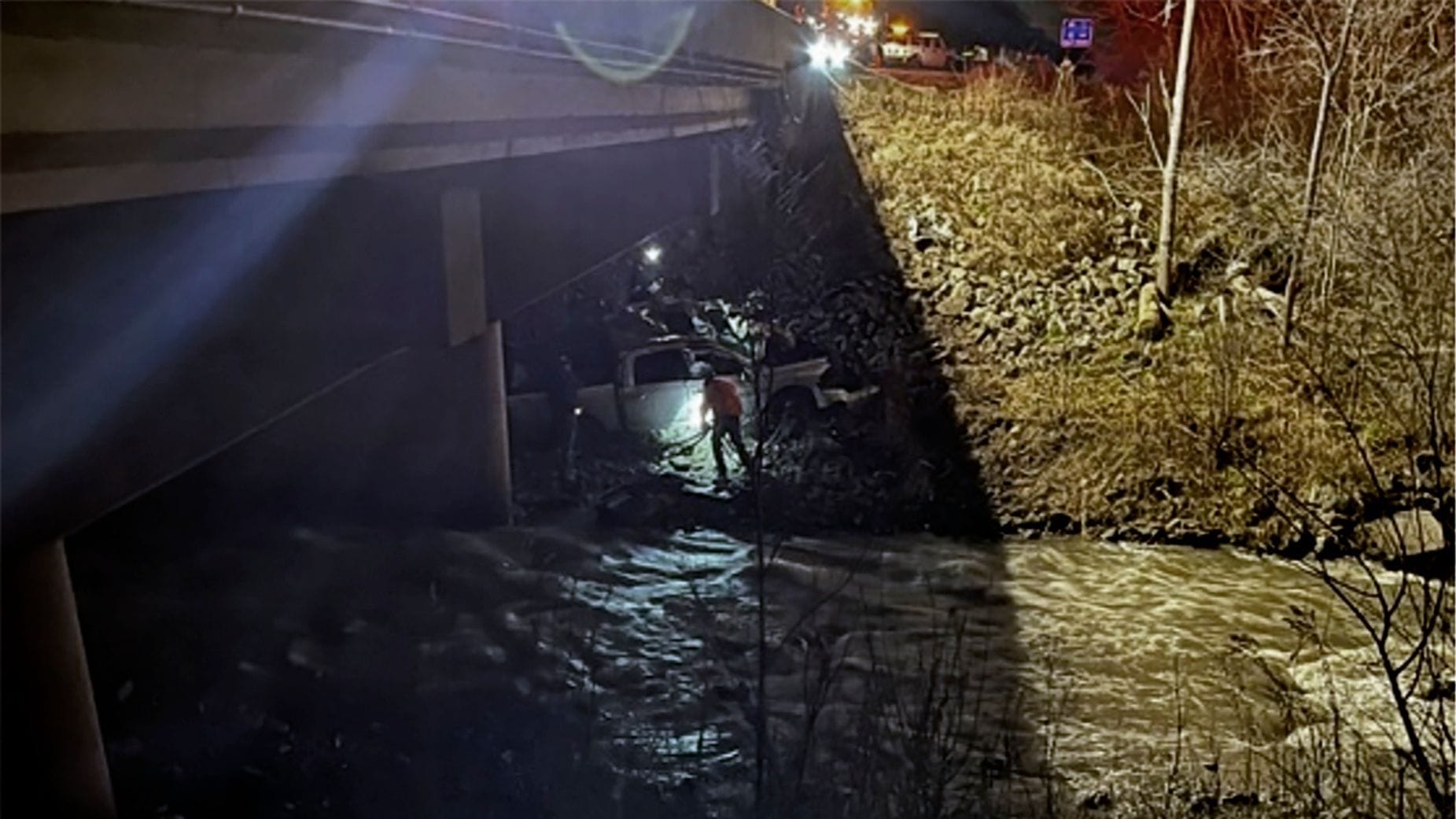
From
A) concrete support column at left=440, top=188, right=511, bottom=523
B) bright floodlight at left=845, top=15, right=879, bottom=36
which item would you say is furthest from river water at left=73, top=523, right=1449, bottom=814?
bright floodlight at left=845, top=15, right=879, bottom=36

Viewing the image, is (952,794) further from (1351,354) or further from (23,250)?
(1351,354)

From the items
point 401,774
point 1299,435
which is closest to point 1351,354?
point 1299,435

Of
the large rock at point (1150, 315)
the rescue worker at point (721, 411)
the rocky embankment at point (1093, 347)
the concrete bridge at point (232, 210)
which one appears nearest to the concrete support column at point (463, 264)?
the concrete bridge at point (232, 210)

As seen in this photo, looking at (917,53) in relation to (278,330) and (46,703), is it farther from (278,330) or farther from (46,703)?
(46,703)

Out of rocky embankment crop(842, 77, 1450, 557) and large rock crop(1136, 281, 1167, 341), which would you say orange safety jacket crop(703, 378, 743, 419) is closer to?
rocky embankment crop(842, 77, 1450, 557)

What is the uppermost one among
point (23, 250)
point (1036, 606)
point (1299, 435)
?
point (23, 250)

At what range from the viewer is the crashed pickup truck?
17312 millimetres

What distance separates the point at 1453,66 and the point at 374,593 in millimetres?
16096

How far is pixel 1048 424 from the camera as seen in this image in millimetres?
17516

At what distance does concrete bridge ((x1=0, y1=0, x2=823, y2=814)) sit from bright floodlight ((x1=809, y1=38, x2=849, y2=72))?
14821 millimetres

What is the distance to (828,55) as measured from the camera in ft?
95.1

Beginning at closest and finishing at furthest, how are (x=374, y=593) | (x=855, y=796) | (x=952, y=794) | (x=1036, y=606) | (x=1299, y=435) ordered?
1. (x=855, y=796)
2. (x=952, y=794)
3. (x=374, y=593)
4. (x=1036, y=606)
5. (x=1299, y=435)

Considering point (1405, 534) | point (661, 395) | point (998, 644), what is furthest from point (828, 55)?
point (998, 644)

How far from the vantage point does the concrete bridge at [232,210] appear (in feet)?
12.9
